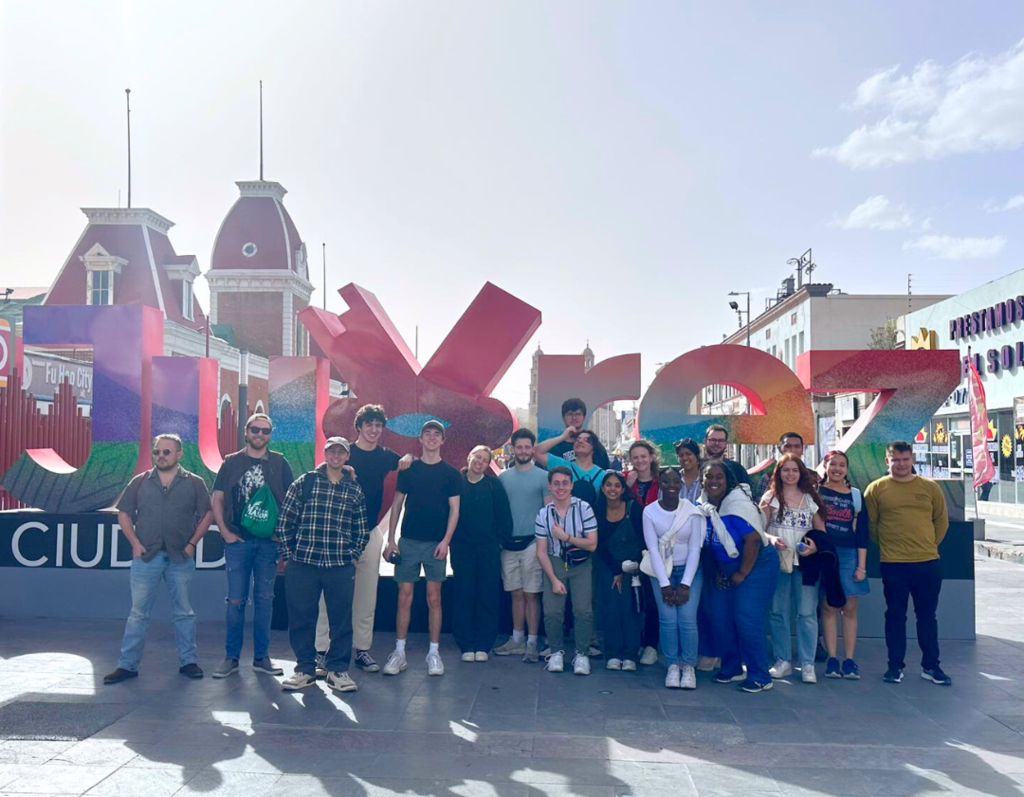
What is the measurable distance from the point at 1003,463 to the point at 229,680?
2429 centimetres

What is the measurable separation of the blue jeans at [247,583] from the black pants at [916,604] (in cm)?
436

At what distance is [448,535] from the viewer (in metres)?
6.39

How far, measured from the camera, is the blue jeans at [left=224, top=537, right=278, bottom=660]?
6.20 metres

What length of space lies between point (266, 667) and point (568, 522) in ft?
7.73

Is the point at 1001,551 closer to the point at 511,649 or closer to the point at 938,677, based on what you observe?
the point at 938,677

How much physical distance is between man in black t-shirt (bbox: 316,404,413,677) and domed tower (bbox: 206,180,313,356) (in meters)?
40.3

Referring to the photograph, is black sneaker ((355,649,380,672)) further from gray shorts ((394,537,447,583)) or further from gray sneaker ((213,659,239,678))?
gray sneaker ((213,659,239,678))

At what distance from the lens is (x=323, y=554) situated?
5.82 metres

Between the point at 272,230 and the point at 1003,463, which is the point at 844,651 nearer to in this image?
the point at 1003,463

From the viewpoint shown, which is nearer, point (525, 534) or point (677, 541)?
point (677, 541)

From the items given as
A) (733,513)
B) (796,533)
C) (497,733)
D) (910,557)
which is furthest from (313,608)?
(910,557)

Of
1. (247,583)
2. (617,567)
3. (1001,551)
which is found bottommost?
(1001,551)

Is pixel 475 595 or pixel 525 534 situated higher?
pixel 525 534

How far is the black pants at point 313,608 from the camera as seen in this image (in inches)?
232
